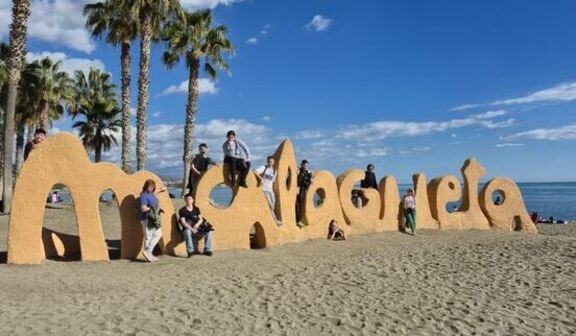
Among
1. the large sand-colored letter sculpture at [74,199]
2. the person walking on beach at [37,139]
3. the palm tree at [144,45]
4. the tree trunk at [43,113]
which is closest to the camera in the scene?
the large sand-colored letter sculpture at [74,199]

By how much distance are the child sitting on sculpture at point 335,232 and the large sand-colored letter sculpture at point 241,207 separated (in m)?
0.15

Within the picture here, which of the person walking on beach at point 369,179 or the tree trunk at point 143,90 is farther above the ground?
the tree trunk at point 143,90

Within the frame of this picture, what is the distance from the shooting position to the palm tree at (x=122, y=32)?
76.7ft

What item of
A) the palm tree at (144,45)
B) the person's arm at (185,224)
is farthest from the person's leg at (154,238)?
the palm tree at (144,45)

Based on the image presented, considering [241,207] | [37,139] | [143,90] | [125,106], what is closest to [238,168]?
[241,207]

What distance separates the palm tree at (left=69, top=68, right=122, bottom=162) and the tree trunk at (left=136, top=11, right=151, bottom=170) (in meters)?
12.6

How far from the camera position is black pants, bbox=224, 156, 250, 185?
476 inches

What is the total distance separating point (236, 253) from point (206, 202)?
1.35 m

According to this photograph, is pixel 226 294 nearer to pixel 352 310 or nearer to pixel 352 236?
pixel 352 310

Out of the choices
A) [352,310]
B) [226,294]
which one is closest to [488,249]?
[352,310]

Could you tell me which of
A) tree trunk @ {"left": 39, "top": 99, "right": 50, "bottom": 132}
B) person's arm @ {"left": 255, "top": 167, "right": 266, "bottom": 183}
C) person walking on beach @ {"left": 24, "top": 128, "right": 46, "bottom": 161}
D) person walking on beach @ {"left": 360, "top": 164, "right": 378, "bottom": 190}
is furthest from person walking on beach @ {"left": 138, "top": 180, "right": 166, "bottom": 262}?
tree trunk @ {"left": 39, "top": 99, "right": 50, "bottom": 132}

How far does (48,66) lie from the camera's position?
30719mm

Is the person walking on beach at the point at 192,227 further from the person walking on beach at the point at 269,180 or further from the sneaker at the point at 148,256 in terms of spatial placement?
the person walking on beach at the point at 269,180

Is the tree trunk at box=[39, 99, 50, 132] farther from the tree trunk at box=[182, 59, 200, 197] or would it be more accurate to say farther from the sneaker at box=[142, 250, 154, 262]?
Answer: the sneaker at box=[142, 250, 154, 262]
